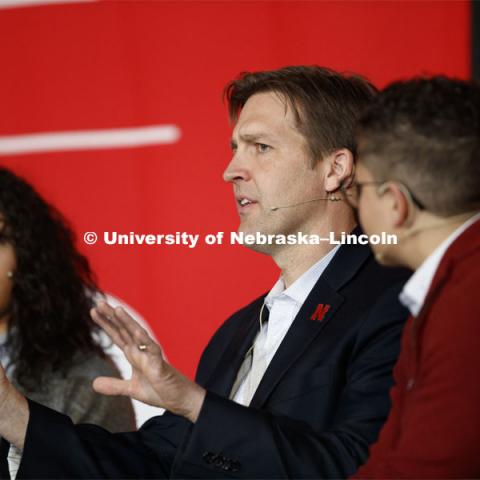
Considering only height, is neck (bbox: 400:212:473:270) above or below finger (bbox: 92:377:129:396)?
above

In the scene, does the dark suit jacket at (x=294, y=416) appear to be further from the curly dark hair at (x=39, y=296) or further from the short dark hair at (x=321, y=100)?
the curly dark hair at (x=39, y=296)

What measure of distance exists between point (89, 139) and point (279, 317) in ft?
4.25

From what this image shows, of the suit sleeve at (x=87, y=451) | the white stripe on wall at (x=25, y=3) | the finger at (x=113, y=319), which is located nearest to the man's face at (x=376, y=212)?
the finger at (x=113, y=319)

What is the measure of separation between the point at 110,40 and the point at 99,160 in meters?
0.39

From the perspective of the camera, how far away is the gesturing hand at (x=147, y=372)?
63.8 inches

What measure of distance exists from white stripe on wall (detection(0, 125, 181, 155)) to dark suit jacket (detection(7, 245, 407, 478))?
3.63 feet

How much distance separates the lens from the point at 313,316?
6.39 feet

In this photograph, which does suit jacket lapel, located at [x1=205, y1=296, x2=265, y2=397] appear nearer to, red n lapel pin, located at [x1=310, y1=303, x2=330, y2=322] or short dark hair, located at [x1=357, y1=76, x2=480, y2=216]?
red n lapel pin, located at [x1=310, y1=303, x2=330, y2=322]

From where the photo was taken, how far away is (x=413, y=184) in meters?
1.50

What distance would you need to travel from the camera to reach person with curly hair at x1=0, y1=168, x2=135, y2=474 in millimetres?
2693

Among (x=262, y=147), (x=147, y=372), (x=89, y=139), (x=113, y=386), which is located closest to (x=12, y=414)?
(x=113, y=386)

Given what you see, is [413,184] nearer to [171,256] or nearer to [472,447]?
[472,447]

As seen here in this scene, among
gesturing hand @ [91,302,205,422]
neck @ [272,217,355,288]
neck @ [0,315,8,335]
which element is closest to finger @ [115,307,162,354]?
gesturing hand @ [91,302,205,422]

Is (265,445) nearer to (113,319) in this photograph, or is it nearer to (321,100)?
(113,319)
